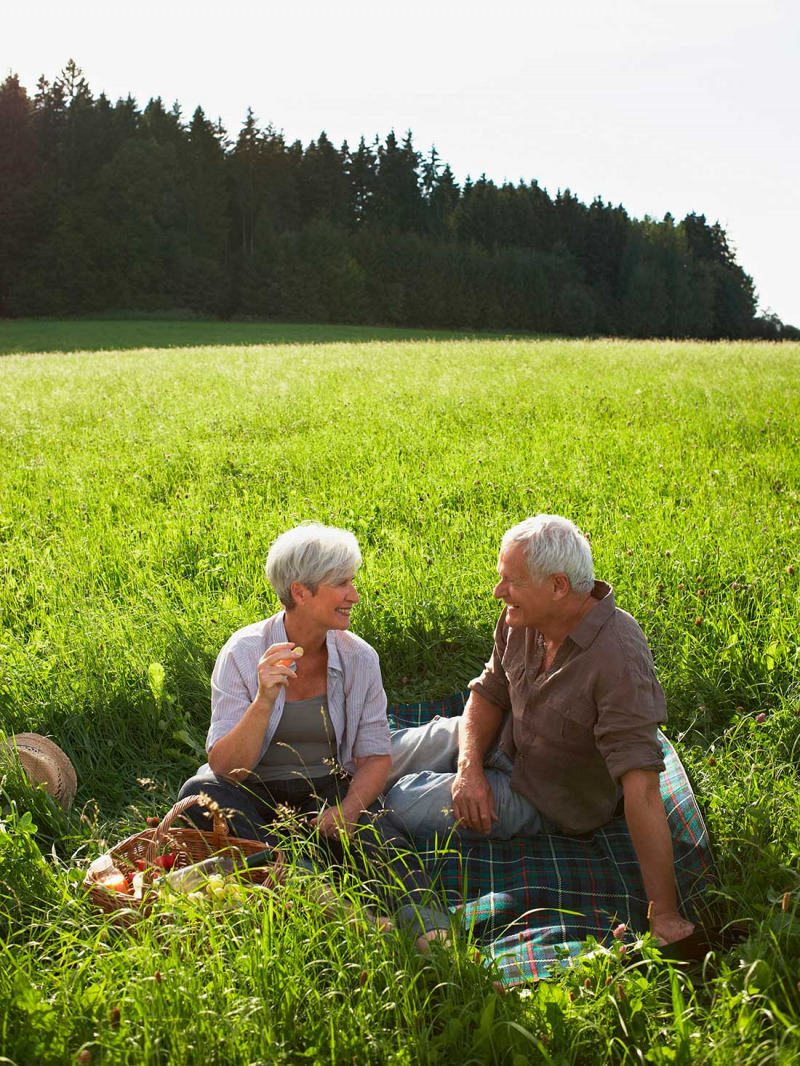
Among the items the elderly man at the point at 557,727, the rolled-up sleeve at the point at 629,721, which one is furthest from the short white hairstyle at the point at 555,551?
the rolled-up sleeve at the point at 629,721

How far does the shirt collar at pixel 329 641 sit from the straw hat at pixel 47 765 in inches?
57.8

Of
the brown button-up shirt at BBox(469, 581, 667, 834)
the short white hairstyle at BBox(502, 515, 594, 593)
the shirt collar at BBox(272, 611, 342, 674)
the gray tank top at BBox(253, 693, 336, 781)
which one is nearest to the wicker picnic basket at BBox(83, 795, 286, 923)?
the gray tank top at BBox(253, 693, 336, 781)

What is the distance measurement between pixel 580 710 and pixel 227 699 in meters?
1.56

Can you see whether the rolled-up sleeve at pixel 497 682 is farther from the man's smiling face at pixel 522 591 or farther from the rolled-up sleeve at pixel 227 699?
the rolled-up sleeve at pixel 227 699

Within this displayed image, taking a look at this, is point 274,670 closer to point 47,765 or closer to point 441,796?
point 441,796

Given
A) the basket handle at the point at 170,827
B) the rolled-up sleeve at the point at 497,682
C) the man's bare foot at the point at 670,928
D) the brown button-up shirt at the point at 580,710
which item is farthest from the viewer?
the rolled-up sleeve at the point at 497,682

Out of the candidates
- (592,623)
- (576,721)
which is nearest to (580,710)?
(576,721)

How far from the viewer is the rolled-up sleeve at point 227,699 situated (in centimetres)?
415

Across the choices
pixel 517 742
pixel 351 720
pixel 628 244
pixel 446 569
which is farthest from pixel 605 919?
pixel 628 244

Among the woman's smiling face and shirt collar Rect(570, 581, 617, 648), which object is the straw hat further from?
shirt collar Rect(570, 581, 617, 648)

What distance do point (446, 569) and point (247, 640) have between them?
9.66 ft

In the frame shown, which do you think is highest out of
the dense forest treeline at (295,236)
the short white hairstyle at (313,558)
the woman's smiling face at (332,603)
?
the dense forest treeline at (295,236)

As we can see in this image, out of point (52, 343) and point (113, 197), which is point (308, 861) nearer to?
point (52, 343)

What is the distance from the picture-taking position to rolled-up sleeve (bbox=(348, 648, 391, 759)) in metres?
4.34
